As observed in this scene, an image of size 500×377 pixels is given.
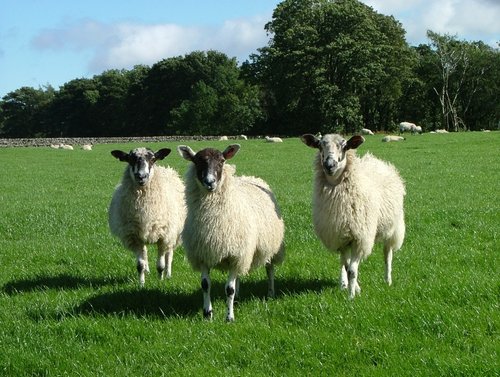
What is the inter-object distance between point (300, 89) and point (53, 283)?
58149 mm

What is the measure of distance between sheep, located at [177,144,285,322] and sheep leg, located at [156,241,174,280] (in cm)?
210

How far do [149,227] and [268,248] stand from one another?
7.60 feet

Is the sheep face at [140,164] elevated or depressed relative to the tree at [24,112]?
depressed

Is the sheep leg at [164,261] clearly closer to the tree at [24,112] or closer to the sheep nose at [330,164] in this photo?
the sheep nose at [330,164]

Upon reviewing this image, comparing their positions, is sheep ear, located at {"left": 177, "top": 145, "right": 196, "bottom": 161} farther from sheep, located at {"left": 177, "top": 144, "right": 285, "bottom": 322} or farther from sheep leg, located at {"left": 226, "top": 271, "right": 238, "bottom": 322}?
sheep leg, located at {"left": 226, "top": 271, "right": 238, "bottom": 322}

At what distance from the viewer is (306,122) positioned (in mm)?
72438

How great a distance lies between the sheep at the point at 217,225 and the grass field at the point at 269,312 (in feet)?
1.70

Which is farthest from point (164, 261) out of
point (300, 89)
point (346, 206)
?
point (300, 89)

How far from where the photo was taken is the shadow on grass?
376 inches

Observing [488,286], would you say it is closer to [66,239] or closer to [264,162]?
[66,239]

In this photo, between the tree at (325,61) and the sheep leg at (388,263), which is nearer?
the sheep leg at (388,263)

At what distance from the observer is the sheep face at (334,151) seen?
838 cm

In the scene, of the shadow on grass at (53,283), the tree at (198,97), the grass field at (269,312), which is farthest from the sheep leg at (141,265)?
the tree at (198,97)

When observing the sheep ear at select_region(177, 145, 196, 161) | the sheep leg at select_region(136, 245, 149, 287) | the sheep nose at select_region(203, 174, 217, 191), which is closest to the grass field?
the sheep leg at select_region(136, 245, 149, 287)
